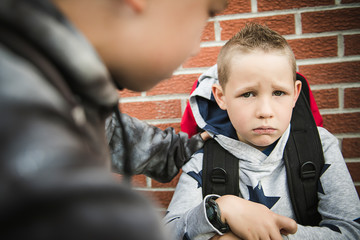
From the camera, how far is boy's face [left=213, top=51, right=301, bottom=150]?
3.22 ft

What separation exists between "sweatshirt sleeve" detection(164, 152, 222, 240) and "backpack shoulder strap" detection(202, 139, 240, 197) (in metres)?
0.04

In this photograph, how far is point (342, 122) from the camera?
1331 millimetres

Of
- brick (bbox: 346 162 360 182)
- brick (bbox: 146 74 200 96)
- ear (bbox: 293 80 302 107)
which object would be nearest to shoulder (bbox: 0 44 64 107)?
ear (bbox: 293 80 302 107)

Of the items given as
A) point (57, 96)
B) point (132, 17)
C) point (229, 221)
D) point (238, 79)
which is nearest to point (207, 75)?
point (238, 79)

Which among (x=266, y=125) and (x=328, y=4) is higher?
(x=328, y=4)

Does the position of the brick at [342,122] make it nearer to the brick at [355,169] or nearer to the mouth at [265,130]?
the brick at [355,169]

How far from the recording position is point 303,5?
128 centimetres

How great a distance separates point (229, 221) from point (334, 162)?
0.49 metres

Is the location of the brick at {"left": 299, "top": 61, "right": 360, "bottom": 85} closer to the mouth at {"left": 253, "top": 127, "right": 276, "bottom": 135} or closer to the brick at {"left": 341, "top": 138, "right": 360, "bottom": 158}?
the brick at {"left": 341, "top": 138, "right": 360, "bottom": 158}

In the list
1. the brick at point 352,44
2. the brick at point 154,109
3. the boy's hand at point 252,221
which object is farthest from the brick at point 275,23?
the boy's hand at point 252,221

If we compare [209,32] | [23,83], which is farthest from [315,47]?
[23,83]

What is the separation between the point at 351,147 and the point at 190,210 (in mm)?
946

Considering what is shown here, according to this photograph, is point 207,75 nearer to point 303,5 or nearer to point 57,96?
point 303,5

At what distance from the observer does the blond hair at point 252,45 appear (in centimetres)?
104
